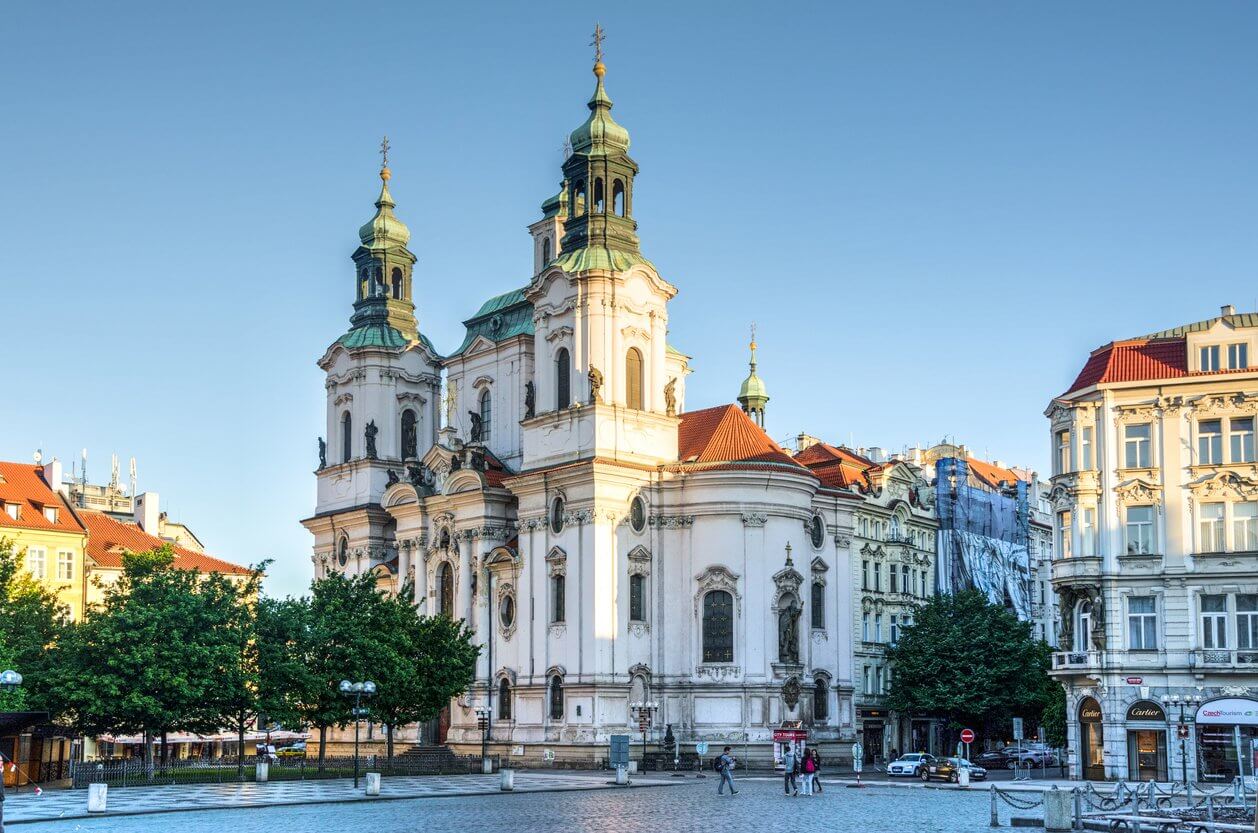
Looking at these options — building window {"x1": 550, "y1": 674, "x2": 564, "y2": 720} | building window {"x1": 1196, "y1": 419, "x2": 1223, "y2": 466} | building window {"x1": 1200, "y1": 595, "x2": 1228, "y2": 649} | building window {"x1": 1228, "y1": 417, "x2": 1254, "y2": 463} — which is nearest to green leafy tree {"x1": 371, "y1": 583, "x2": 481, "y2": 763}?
building window {"x1": 550, "y1": 674, "x2": 564, "y2": 720}

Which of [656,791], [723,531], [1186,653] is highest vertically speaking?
[723,531]

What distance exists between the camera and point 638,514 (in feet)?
234

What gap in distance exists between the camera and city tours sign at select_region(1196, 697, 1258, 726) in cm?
5191

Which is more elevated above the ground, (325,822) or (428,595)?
(428,595)

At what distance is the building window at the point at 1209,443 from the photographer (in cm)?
5444

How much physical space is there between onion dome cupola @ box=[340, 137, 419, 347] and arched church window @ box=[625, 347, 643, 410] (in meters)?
19.5

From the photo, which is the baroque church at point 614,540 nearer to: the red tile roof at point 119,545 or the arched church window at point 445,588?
the arched church window at point 445,588

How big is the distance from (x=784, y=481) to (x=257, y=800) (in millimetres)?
33434

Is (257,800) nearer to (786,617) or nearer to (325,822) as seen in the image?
(325,822)

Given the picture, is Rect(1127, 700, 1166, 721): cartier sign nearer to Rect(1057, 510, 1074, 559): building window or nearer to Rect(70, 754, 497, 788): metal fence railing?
Rect(1057, 510, 1074, 559): building window

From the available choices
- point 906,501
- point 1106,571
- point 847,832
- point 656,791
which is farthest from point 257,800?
point 906,501

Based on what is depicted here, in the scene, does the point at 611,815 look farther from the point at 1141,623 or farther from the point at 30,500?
the point at 30,500

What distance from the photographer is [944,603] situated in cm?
8119

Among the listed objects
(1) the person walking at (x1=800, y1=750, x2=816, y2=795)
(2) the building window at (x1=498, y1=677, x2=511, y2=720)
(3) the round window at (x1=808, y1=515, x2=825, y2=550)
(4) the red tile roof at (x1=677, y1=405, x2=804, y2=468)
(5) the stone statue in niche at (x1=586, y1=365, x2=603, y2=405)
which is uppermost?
(5) the stone statue in niche at (x1=586, y1=365, x2=603, y2=405)
